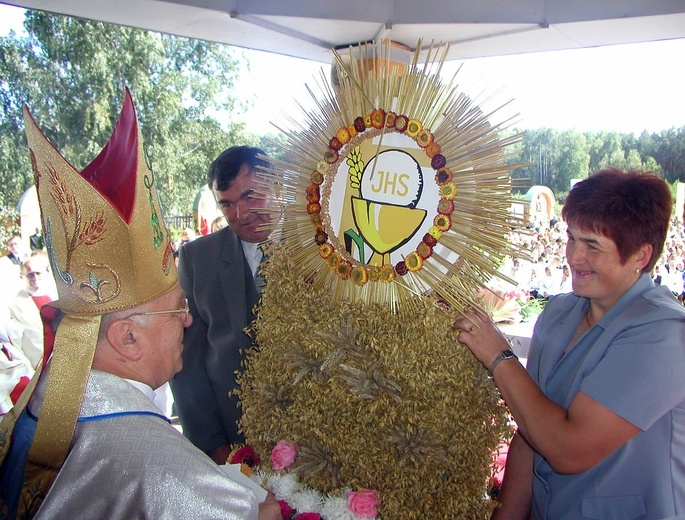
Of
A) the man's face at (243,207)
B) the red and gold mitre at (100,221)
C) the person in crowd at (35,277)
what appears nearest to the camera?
the red and gold mitre at (100,221)

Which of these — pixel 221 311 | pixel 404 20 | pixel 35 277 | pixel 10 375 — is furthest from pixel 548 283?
pixel 221 311

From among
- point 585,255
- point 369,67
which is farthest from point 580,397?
point 369,67

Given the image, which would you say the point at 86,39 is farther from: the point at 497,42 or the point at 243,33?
the point at 497,42

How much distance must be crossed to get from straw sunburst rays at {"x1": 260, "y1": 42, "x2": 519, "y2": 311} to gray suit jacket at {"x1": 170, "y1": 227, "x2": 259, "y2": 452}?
26.8 inches

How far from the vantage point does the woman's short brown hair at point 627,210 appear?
146 centimetres

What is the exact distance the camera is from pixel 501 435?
1.40 metres

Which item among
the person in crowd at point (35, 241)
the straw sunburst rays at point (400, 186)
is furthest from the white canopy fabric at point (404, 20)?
the person in crowd at point (35, 241)

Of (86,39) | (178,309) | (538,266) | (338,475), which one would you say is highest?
(86,39)

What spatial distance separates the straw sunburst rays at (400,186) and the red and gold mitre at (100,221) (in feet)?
1.41

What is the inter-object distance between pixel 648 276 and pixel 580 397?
42 centimetres

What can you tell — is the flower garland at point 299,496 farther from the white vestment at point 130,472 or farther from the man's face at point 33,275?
the man's face at point 33,275

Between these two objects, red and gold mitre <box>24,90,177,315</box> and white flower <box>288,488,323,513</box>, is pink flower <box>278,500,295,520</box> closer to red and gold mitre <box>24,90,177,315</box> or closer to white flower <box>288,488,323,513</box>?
white flower <box>288,488,323,513</box>

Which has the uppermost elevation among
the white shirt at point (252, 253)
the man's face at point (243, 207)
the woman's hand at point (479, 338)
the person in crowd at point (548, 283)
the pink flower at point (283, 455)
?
the man's face at point (243, 207)

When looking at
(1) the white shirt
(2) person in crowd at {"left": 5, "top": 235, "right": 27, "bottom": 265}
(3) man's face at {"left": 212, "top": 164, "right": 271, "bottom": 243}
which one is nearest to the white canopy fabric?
(3) man's face at {"left": 212, "top": 164, "right": 271, "bottom": 243}
